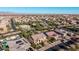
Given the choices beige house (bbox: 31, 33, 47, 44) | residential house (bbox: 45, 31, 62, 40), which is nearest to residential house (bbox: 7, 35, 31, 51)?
beige house (bbox: 31, 33, 47, 44)

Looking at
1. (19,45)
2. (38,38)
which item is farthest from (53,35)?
(19,45)

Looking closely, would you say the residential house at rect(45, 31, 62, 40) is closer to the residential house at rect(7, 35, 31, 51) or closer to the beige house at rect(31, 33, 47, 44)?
the beige house at rect(31, 33, 47, 44)

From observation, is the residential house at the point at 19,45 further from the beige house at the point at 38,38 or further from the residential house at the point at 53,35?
the residential house at the point at 53,35

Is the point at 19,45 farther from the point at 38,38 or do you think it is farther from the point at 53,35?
the point at 53,35

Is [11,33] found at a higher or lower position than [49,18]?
lower

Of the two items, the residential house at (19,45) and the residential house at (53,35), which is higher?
the residential house at (53,35)

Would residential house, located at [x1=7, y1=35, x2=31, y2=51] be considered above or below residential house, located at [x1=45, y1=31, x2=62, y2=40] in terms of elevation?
below

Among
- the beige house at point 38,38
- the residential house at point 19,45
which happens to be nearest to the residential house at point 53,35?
the beige house at point 38,38

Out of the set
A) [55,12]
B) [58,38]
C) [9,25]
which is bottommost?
[58,38]
